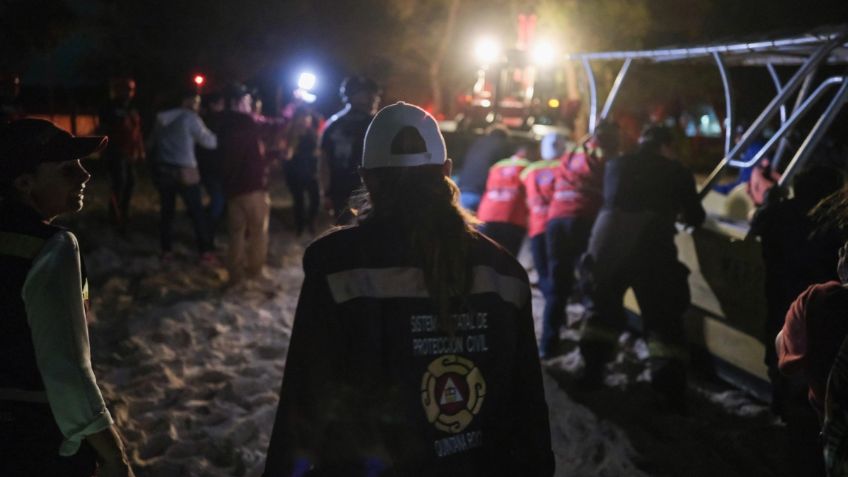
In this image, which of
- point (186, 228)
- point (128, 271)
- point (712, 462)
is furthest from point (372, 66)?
point (712, 462)

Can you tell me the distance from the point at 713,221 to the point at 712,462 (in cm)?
182

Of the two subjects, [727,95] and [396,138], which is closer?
[396,138]

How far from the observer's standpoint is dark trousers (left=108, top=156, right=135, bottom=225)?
795 centimetres

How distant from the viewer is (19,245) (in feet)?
5.68

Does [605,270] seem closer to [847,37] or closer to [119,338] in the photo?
[847,37]

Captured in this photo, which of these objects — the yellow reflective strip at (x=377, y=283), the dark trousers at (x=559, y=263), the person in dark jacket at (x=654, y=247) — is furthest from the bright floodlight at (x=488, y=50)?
the yellow reflective strip at (x=377, y=283)

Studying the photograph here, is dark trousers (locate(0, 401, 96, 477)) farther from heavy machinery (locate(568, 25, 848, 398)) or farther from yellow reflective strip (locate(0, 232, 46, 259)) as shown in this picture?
heavy machinery (locate(568, 25, 848, 398))

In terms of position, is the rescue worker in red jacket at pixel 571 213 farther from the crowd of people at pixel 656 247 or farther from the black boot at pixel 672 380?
the black boot at pixel 672 380

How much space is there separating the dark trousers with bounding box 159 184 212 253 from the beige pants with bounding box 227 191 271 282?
811mm

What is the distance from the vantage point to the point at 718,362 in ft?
16.2

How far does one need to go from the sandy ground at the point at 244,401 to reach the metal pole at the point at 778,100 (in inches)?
64.2

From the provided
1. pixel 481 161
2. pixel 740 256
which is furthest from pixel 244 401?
pixel 740 256

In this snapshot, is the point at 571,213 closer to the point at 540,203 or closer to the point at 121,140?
the point at 540,203

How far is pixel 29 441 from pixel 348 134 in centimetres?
375
